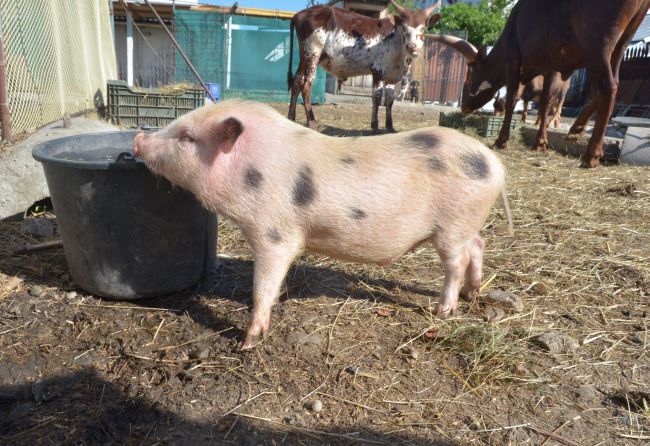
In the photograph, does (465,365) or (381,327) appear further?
(381,327)

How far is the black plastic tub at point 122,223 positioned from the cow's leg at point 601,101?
249 inches

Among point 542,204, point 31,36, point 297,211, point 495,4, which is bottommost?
point 542,204

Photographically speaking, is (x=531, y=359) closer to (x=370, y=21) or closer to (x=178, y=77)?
(x=370, y=21)

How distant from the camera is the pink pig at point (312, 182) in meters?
2.85

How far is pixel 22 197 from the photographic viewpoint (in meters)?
4.79

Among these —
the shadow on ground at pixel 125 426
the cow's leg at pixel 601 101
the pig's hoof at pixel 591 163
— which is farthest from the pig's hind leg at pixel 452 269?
the pig's hoof at pixel 591 163

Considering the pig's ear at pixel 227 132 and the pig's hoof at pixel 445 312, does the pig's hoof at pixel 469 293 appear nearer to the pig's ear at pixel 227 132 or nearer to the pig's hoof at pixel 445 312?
the pig's hoof at pixel 445 312

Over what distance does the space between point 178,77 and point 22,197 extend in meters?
16.7

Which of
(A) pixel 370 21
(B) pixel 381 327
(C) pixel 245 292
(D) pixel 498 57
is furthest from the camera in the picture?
(A) pixel 370 21

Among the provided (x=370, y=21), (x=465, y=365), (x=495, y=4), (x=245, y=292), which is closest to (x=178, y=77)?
(x=370, y=21)

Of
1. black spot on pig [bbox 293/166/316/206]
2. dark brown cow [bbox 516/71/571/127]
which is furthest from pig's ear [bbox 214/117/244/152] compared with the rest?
dark brown cow [bbox 516/71/571/127]

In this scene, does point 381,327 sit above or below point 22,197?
below

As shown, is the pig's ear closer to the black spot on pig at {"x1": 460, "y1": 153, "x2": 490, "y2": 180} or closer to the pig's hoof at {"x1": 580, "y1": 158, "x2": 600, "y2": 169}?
the black spot on pig at {"x1": 460, "y1": 153, "x2": 490, "y2": 180}

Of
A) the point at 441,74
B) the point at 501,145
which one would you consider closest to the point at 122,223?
the point at 501,145
